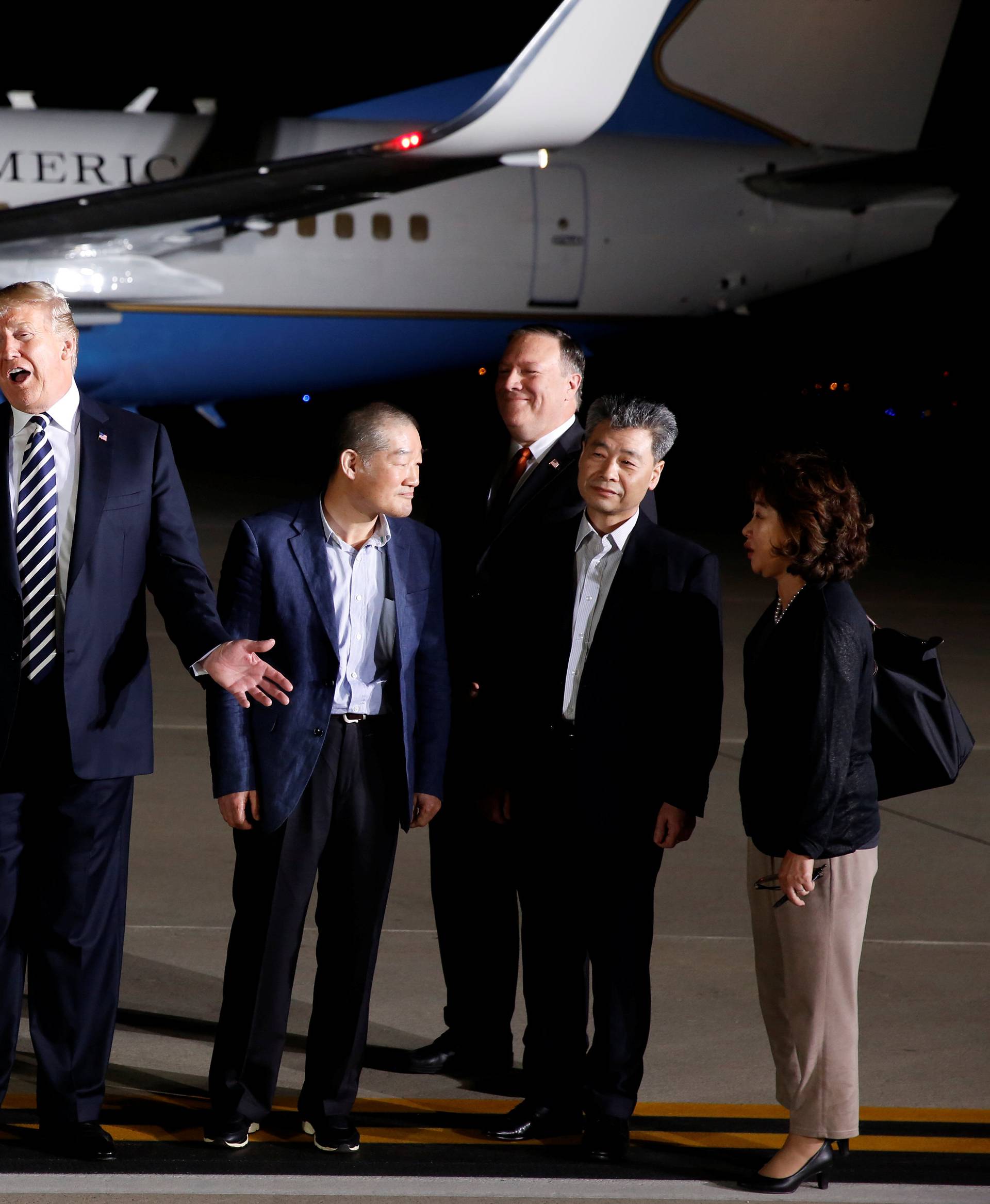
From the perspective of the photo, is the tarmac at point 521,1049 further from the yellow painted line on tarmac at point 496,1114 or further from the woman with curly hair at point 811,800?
the woman with curly hair at point 811,800

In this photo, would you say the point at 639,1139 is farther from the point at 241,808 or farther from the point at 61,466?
the point at 61,466

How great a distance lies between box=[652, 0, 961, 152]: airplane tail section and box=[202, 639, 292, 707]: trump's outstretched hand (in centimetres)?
1587

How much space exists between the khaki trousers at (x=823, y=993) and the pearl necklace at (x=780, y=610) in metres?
0.52

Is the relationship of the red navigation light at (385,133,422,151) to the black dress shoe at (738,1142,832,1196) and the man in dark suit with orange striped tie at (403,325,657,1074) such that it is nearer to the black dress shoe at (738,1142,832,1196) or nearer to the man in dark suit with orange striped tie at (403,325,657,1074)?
the man in dark suit with orange striped tie at (403,325,657,1074)

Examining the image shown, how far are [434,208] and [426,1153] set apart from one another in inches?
528

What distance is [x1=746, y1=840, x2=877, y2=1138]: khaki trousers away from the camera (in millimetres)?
3098

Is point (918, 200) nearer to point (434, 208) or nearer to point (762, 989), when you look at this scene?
point (434, 208)

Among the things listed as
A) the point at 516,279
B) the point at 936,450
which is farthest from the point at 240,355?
the point at 936,450

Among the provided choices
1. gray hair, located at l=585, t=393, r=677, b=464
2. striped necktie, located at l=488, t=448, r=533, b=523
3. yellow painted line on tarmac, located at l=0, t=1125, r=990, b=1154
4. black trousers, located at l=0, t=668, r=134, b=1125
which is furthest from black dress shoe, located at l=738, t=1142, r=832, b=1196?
striped necktie, located at l=488, t=448, r=533, b=523

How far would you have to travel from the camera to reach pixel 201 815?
5.76 metres

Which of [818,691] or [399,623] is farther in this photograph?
[399,623]

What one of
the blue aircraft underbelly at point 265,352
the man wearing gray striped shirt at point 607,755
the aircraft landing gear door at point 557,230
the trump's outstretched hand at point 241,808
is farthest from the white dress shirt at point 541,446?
the aircraft landing gear door at point 557,230

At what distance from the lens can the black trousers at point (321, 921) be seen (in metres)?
3.20

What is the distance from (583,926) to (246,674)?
1.03m
